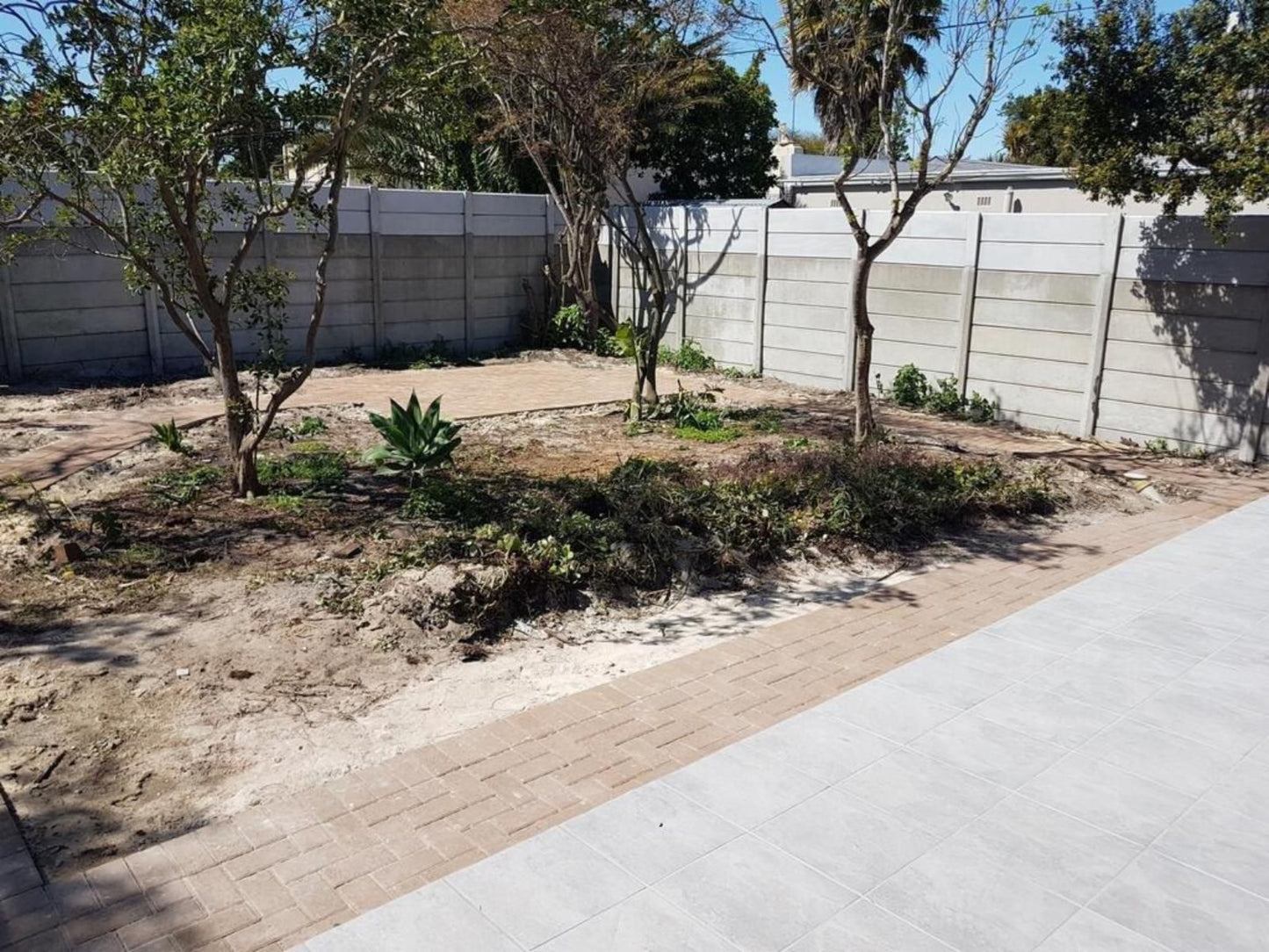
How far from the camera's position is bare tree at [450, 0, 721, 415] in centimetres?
1188

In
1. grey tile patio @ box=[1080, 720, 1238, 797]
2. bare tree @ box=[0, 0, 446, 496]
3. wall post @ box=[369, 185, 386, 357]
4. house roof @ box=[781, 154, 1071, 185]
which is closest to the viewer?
grey tile patio @ box=[1080, 720, 1238, 797]

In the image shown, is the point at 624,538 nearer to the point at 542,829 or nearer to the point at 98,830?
the point at 542,829

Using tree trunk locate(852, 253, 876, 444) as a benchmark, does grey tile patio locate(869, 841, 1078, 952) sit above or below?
below

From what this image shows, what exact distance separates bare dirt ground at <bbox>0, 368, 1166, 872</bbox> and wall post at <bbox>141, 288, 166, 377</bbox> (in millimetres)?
5844

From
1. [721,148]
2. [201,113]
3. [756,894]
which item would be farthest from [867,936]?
[721,148]

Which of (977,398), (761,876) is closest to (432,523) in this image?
(761,876)

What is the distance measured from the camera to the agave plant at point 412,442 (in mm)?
7914

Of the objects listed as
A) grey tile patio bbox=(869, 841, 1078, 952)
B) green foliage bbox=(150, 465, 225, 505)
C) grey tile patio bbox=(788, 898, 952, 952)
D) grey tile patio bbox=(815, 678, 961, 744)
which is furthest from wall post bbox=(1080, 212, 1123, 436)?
grey tile patio bbox=(788, 898, 952, 952)

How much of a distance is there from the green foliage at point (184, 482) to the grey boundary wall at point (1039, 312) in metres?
8.35

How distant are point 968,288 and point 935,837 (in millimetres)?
9482

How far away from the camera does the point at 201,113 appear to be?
233 inches

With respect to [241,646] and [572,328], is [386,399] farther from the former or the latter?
[241,646]

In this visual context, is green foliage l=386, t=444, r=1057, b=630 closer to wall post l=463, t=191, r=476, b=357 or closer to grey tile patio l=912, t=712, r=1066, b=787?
grey tile patio l=912, t=712, r=1066, b=787

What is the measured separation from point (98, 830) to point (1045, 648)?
4660mm
